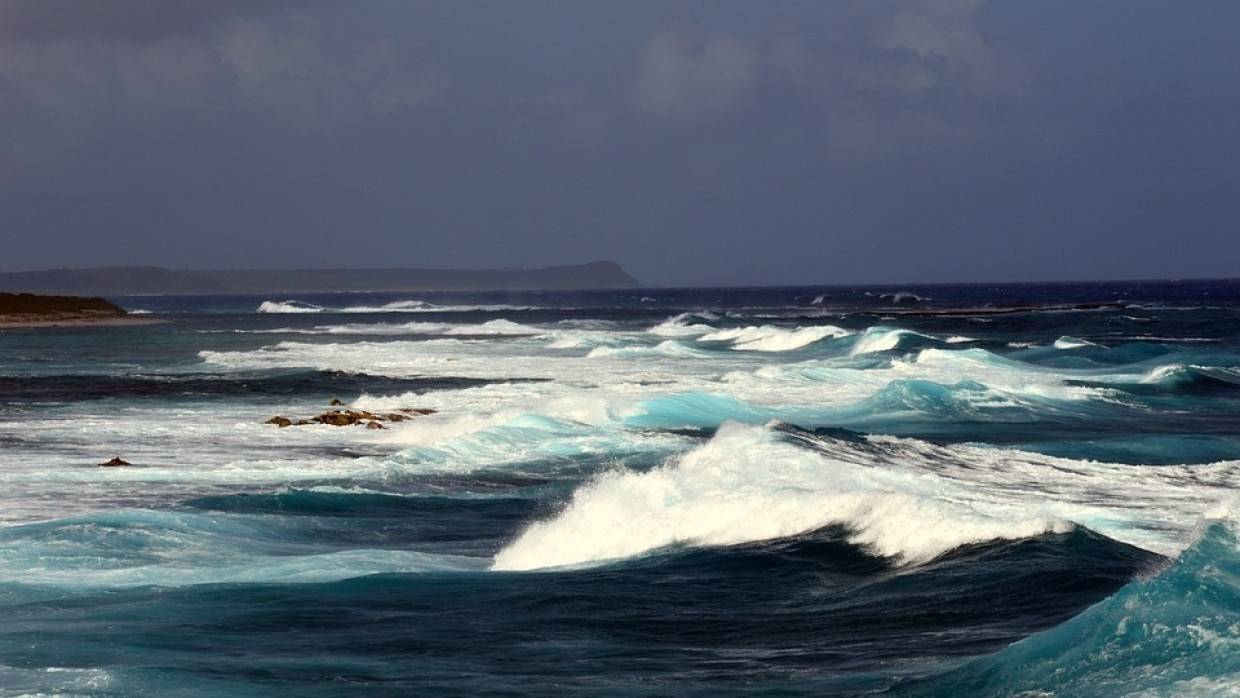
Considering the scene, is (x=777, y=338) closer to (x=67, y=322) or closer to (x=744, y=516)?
(x=67, y=322)

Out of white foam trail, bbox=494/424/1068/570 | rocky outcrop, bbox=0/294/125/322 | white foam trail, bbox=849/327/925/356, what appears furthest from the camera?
rocky outcrop, bbox=0/294/125/322

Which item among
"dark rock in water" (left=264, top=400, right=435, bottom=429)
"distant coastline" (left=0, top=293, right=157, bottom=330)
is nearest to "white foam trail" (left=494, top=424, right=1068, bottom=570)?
"dark rock in water" (left=264, top=400, right=435, bottom=429)

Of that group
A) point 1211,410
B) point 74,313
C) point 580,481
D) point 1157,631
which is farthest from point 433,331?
point 1157,631

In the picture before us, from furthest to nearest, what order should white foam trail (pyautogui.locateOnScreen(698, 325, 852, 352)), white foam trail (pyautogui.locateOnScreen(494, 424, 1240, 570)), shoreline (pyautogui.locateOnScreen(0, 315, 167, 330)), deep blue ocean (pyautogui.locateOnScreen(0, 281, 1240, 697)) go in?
1. shoreline (pyautogui.locateOnScreen(0, 315, 167, 330))
2. white foam trail (pyautogui.locateOnScreen(698, 325, 852, 352))
3. white foam trail (pyautogui.locateOnScreen(494, 424, 1240, 570))
4. deep blue ocean (pyautogui.locateOnScreen(0, 281, 1240, 697))

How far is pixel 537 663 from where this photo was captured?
11.4 meters

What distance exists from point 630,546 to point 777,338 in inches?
2007

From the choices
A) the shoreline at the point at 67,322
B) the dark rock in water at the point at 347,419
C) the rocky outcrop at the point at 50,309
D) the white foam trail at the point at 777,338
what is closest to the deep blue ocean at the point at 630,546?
the dark rock in water at the point at 347,419

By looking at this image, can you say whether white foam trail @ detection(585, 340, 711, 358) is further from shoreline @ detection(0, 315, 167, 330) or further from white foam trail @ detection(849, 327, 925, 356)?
shoreline @ detection(0, 315, 167, 330)

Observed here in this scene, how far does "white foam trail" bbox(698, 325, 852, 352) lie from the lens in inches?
2571

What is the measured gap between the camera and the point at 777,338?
67.2 meters

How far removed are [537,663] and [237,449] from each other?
16.4m

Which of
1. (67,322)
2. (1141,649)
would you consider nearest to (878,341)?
(1141,649)

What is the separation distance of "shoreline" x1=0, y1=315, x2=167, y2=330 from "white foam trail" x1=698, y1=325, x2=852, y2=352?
40248mm

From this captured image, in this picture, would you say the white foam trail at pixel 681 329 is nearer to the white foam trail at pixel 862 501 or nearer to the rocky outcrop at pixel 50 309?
the rocky outcrop at pixel 50 309
